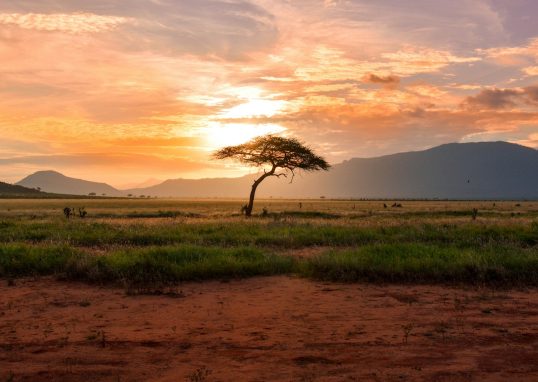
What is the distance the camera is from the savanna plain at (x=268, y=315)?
6977 mm

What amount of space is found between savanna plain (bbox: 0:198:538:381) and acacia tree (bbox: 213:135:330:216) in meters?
27.7

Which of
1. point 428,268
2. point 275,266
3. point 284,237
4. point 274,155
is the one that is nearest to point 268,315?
point 275,266

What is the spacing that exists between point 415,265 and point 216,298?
5898mm

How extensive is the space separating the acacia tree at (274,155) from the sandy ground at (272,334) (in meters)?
34.3

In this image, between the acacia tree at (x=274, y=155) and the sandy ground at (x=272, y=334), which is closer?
the sandy ground at (x=272, y=334)

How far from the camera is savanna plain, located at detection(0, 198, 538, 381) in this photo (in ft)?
22.9

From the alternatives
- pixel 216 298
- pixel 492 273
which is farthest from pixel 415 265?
pixel 216 298

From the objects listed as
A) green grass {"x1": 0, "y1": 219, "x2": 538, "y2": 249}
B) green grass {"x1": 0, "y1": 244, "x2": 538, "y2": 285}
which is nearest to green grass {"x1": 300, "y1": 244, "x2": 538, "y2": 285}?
green grass {"x1": 0, "y1": 244, "x2": 538, "y2": 285}

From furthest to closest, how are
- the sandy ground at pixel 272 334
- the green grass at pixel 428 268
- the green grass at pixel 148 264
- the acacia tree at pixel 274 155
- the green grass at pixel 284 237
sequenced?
the acacia tree at pixel 274 155
the green grass at pixel 284 237
the green grass at pixel 148 264
the green grass at pixel 428 268
the sandy ground at pixel 272 334

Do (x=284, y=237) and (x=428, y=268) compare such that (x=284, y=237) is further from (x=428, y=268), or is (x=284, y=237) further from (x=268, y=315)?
(x=268, y=315)

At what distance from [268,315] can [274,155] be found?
37803 mm

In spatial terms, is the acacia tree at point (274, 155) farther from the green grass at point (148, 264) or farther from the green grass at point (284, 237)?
the green grass at point (148, 264)

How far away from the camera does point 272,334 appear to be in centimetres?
858

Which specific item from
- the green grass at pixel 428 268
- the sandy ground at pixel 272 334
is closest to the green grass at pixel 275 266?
the green grass at pixel 428 268
